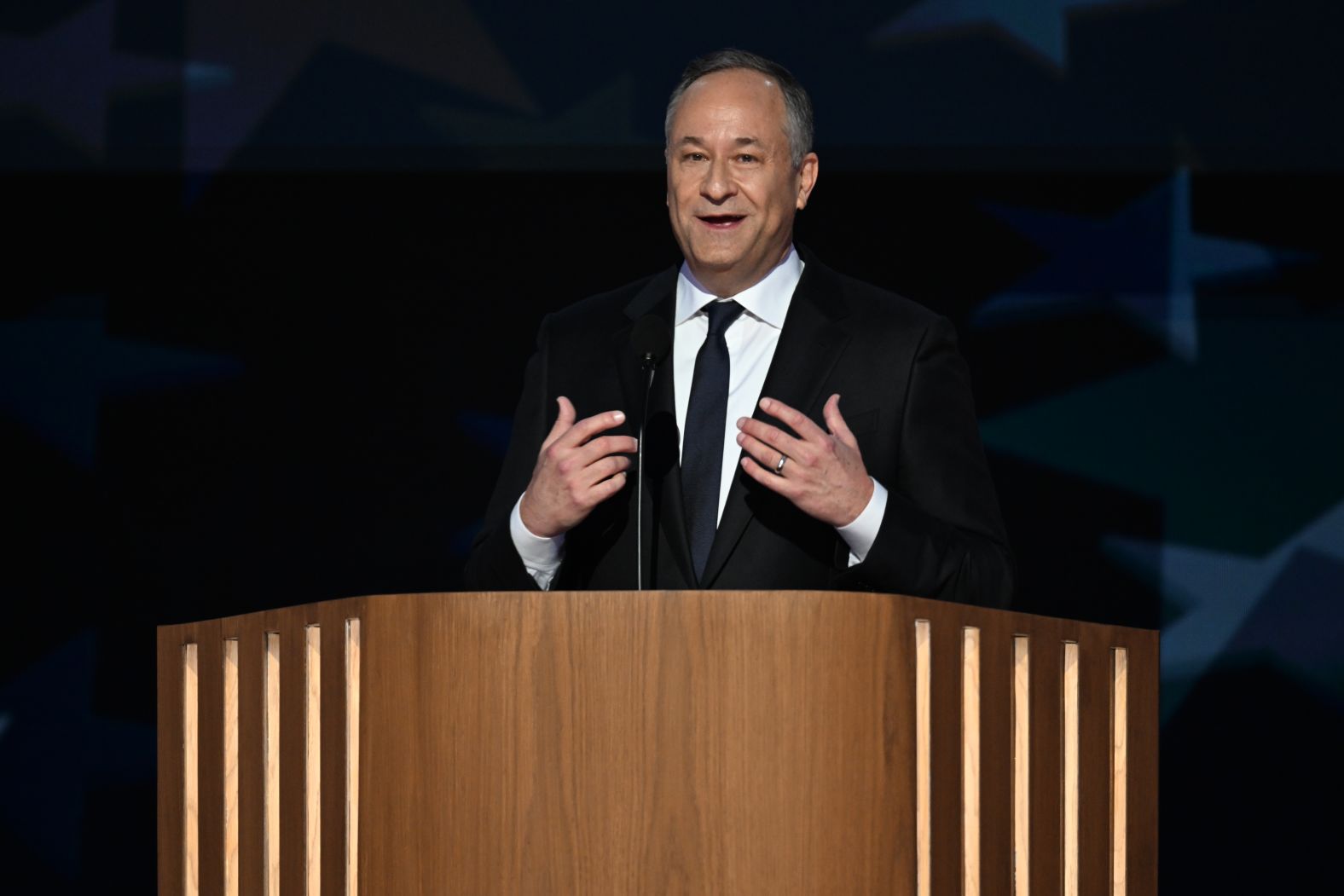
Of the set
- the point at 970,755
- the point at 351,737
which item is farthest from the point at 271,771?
the point at 970,755

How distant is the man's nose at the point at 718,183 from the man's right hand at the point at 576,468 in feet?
1.51

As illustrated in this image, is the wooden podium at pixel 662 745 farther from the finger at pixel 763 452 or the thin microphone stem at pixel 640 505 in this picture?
the thin microphone stem at pixel 640 505

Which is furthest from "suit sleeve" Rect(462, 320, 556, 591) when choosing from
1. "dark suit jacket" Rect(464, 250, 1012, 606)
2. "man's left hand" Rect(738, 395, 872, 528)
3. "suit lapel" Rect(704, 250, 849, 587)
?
"man's left hand" Rect(738, 395, 872, 528)

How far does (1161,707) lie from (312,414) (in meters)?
1.86

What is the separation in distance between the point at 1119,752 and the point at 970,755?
0.34 meters

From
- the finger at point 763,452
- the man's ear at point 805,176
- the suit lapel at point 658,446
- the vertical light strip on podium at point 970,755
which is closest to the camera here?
the vertical light strip on podium at point 970,755

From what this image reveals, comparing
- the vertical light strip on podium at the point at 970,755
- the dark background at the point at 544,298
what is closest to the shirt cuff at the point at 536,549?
the vertical light strip on podium at the point at 970,755

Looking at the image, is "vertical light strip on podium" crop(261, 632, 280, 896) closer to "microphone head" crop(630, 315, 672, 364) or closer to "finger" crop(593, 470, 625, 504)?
"finger" crop(593, 470, 625, 504)

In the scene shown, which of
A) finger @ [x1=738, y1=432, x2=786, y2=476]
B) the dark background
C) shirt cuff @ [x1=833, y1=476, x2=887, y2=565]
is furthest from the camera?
the dark background

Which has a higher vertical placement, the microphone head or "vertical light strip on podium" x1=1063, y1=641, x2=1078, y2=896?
the microphone head

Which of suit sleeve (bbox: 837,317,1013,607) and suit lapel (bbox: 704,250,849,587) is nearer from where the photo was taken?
suit sleeve (bbox: 837,317,1013,607)

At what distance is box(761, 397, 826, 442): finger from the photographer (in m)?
2.01

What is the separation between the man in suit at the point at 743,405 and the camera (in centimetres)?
226

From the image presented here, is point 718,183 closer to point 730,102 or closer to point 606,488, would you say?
point 730,102
